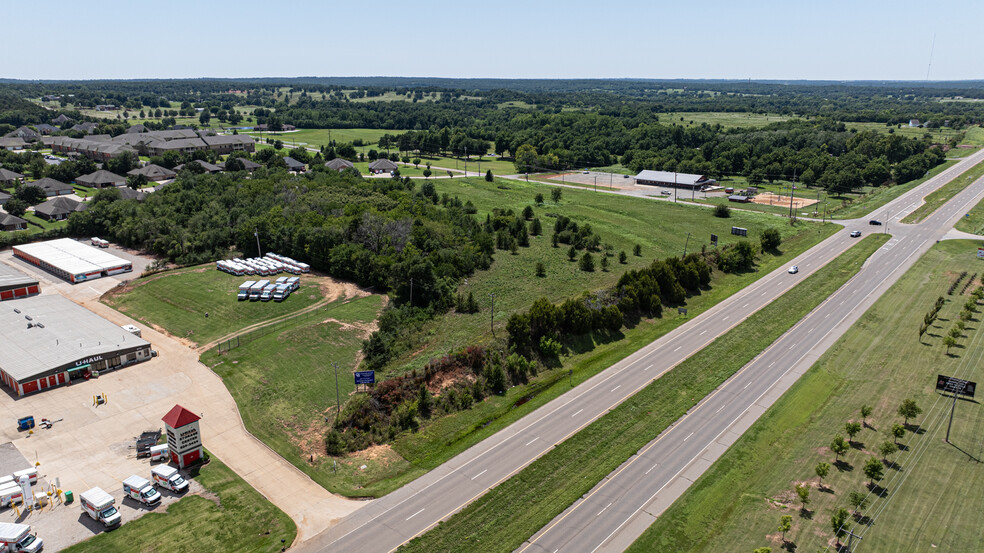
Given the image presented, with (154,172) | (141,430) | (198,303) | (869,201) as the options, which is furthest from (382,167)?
(141,430)

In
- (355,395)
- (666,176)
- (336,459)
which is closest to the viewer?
(336,459)

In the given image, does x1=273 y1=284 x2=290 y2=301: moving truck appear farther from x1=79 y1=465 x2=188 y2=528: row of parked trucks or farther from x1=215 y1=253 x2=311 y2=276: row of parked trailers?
x1=79 y1=465 x2=188 y2=528: row of parked trucks

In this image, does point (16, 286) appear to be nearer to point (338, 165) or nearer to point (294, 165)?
point (294, 165)

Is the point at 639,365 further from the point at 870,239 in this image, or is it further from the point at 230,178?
the point at 230,178

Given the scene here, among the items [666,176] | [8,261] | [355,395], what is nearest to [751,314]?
[355,395]

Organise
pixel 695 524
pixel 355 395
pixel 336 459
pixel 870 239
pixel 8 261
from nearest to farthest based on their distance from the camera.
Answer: pixel 695 524 < pixel 336 459 < pixel 355 395 < pixel 8 261 < pixel 870 239

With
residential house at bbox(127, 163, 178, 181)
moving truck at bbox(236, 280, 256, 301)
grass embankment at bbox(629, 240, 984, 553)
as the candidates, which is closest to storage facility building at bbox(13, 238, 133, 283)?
moving truck at bbox(236, 280, 256, 301)

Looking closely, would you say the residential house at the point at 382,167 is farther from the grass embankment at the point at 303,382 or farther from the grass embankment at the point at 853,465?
the grass embankment at the point at 853,465

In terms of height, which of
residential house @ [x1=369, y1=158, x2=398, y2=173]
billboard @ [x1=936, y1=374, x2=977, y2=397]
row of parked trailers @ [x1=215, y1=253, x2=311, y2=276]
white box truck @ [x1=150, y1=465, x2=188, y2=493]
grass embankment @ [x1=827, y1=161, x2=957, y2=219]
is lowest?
white box truck @ [x1=150, y1=465, x2=188, y2=493]
